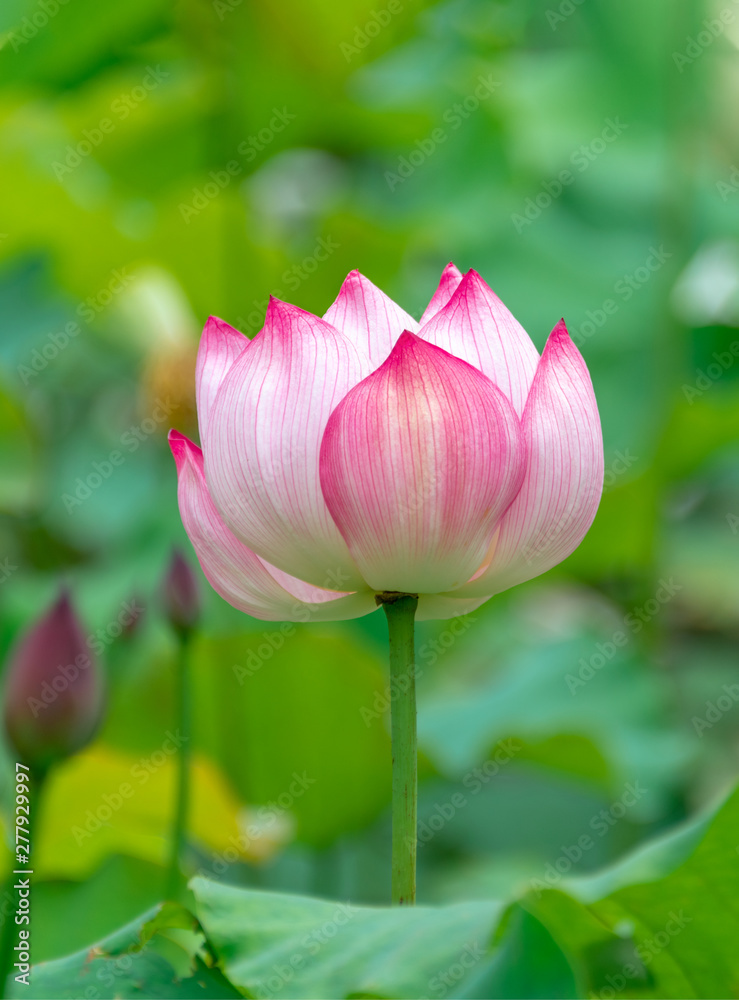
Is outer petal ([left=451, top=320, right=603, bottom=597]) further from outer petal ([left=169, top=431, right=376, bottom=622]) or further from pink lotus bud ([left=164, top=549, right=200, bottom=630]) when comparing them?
pink lotus bud ([left=164, top=549, right=200, bottom=630])

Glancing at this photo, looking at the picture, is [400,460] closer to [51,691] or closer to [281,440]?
[281,440]

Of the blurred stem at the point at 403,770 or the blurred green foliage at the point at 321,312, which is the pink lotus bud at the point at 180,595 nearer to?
the blurred green foliage at the point at 321,312

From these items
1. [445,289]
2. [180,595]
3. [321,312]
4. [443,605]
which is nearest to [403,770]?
[443,605]

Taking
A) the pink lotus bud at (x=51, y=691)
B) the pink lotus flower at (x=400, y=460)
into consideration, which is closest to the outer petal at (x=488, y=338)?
the pink lotus flower at (x=400, y=460)

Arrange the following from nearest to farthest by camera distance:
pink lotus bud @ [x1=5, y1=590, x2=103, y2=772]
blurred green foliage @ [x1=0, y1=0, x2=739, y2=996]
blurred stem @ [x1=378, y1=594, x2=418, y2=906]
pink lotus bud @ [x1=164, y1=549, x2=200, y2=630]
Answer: blurred stem @ [x1=378, y1=594, x2=418, y2=906] < pink lotus bud @ [x1=5, y1=590, x2=103, y2=772] < pink lotus bud @ [x1=164, y1=549, x2=200, y2=630] < blurred green foliage @ [x1=0, y1=0, x2=739, y2=996]

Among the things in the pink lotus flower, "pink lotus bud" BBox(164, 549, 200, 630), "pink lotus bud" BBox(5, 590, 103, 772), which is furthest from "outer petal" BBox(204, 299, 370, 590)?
"pink lotus bud" BBox(164, 549, 200, 630)
